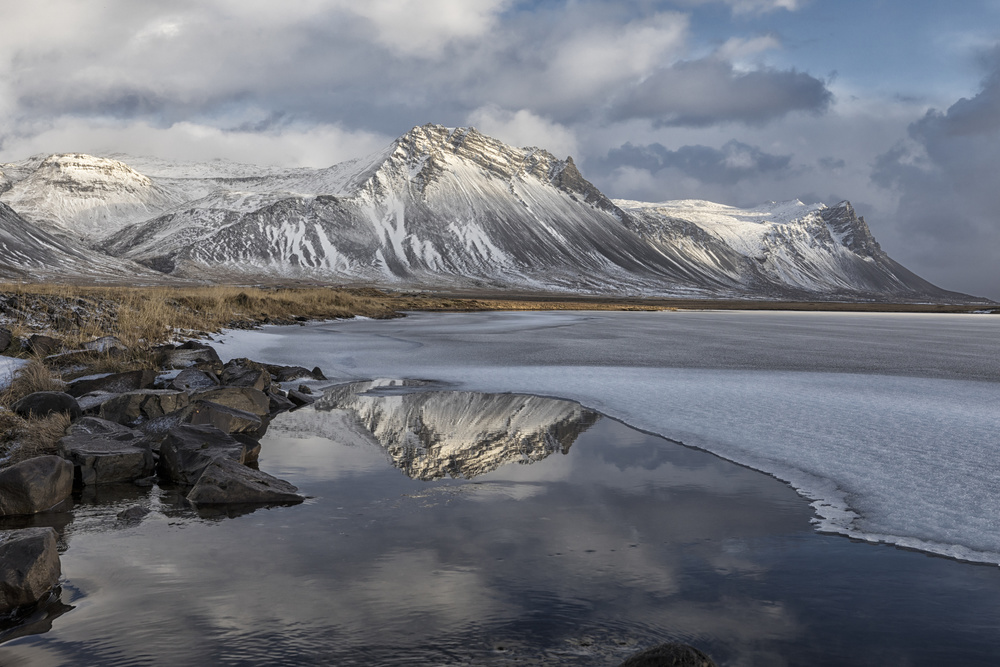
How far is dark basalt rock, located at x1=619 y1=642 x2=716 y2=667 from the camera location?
3.58 meters

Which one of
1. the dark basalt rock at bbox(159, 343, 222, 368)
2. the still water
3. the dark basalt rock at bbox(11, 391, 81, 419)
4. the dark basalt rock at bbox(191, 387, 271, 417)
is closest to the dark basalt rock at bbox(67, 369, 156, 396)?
the dark basalt rock at bbox(11, 391, 81, 419)

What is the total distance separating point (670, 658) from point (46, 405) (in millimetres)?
9006

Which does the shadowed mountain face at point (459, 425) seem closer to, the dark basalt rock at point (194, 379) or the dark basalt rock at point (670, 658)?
the dark basalt rock at point (194, 379)

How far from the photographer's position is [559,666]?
156 inches

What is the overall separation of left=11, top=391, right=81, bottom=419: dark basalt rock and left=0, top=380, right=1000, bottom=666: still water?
2.84 meters

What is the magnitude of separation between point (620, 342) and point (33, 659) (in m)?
23.8

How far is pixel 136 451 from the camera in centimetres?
786

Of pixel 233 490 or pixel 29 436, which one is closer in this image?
pixel 233 490

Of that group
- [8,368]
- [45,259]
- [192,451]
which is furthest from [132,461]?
[45,259]

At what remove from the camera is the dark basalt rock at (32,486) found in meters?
6.52

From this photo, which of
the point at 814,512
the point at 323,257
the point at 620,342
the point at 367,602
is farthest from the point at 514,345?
the point at 323,257

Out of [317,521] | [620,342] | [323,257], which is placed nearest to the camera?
[317,521]

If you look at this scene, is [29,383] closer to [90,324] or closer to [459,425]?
Answer: [459,425]

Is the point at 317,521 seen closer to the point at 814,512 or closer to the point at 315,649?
the point at 315,649
